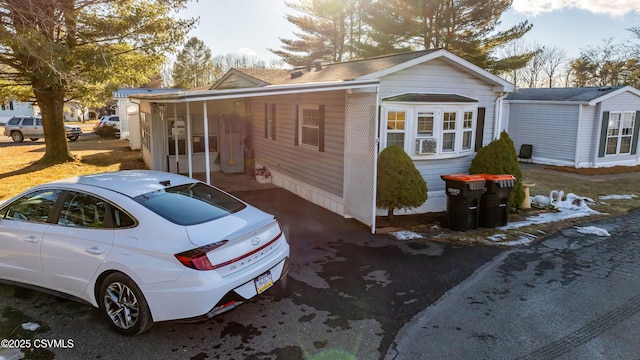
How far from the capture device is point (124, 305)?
4.17 metres

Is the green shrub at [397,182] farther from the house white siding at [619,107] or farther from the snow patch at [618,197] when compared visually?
the house white siding at [619,107]

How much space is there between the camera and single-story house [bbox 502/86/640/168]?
16.0 metres

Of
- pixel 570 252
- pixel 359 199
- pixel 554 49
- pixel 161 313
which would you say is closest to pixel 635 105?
pixel 570 252

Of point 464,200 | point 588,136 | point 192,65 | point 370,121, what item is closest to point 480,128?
point 464,200

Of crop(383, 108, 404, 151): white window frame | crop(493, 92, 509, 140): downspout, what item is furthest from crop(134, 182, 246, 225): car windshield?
crop(493, 92, 509, 140): downspout

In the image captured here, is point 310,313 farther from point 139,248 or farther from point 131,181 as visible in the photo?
point 131,181

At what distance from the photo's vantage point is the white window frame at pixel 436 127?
9.06m

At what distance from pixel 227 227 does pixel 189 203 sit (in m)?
0.64

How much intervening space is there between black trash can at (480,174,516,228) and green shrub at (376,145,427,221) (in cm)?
128

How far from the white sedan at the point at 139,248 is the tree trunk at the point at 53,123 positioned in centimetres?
1321

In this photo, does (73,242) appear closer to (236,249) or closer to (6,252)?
(6,252)

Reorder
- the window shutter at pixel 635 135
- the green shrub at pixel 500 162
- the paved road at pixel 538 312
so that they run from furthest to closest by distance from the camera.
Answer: the window shutter at pixel 635 135 → the green shrub at pixel 500 162 → the paved road at pixel 538 312

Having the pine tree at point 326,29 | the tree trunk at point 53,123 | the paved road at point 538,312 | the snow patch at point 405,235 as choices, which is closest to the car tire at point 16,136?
the tree trunk at point 53,123

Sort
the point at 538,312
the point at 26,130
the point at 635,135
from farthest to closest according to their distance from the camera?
1. the point at 26,130
2. the point at 635,135
3. the point at 538,312
